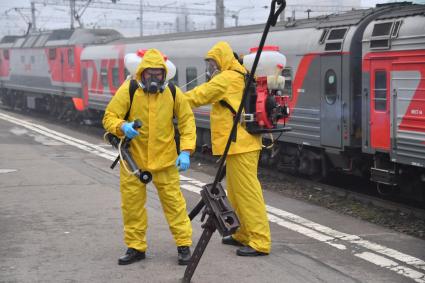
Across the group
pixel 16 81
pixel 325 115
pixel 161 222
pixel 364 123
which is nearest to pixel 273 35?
pixel 325 115

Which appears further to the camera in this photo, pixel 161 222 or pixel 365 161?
pixel 365 161

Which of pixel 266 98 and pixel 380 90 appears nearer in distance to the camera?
pixel 266 98

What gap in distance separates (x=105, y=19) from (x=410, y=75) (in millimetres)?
45696

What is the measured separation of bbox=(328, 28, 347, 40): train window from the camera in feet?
34.4

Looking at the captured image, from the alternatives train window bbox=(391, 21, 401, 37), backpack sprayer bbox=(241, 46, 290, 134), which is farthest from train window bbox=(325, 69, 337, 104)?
backpack sprayer bbox=(241, 46, 290, 134)

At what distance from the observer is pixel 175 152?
596cm

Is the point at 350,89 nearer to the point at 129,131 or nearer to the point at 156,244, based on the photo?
the point at 156,244

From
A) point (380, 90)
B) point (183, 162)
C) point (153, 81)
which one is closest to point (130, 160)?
point (183, 162)

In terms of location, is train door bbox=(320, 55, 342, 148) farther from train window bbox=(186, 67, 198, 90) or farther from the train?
train window bbox=(186, 67, 198, 90)

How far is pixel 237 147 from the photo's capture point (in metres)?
6.21

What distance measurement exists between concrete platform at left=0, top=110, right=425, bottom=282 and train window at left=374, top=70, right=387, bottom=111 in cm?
185

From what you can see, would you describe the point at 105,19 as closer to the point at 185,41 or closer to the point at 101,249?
the point at 185,41

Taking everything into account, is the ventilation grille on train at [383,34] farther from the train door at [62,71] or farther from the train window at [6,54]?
the train window at [6,54]

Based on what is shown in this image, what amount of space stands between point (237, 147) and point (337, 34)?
16.7 feet
